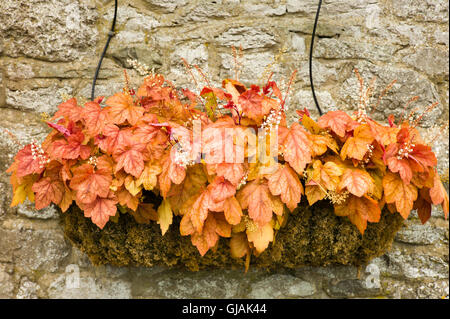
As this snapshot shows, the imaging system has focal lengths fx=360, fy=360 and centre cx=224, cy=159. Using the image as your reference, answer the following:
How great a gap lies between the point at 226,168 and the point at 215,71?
706 millimetres

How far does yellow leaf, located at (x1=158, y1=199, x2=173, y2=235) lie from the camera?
1312mm

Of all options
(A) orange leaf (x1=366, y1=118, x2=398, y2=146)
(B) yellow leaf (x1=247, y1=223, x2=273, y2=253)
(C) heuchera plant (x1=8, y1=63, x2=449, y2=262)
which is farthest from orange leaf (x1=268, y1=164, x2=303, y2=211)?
(A) orange leaf (x1=366, y1=118, x2=398, y2=146)

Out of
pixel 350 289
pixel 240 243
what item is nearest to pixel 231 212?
pixel 240 243

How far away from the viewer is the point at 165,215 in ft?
4.34

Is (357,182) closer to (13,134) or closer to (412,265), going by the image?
(412,265)

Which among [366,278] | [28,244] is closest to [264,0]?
[366,278]

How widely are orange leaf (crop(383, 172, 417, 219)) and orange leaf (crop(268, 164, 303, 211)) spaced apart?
1.13 feet

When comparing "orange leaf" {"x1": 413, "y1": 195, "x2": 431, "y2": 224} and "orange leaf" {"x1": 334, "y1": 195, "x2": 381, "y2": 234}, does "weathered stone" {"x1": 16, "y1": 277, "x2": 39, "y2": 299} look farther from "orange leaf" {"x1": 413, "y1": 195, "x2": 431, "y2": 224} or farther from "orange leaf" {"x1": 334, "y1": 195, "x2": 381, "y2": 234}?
"orange leaf" {"x1": 413, "y1": 195, "x2": 431, "y2": 224}

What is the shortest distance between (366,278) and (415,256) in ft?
0.90

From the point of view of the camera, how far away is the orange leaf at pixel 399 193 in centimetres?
131

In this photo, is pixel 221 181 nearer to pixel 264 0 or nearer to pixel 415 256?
pixel 264 0

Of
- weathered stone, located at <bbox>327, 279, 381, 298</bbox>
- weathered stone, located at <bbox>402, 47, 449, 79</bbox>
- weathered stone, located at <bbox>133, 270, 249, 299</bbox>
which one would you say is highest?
weathered stone, located at <bbox>402, 47, 449, 79</bbox>

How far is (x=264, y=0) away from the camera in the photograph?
1.73 meters

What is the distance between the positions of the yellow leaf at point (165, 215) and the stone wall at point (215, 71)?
44 cm
